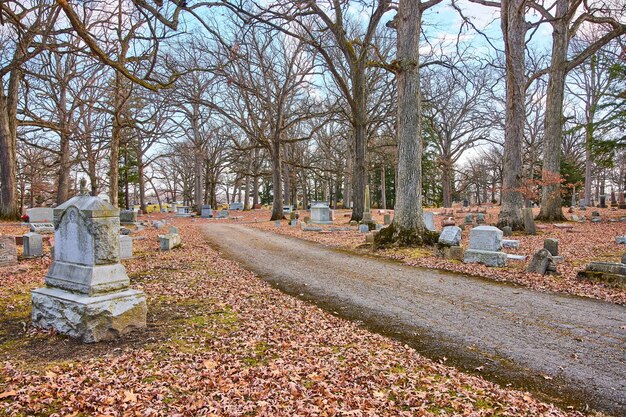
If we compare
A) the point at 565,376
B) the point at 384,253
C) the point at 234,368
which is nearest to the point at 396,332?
the point at 565,376

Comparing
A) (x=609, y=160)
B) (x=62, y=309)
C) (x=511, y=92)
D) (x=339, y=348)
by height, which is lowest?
(x=339, y=348)

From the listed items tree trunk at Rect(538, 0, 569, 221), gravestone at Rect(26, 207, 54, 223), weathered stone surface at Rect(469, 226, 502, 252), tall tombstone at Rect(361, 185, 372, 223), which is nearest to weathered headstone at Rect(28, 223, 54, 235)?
gravestone at Rect(26, 207, 54, 223)

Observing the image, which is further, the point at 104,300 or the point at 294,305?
the point at 294,305

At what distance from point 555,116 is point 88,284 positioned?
1830 cm

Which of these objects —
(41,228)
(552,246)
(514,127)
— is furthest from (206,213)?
(552,246)

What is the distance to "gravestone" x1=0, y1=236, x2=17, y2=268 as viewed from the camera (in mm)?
8742

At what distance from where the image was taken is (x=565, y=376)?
3.50 m

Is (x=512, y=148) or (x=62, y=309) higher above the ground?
(x=512, y=148)

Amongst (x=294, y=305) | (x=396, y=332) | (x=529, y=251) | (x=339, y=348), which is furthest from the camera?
(x=529, y=251)

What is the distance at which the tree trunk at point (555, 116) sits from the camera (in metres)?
16.3

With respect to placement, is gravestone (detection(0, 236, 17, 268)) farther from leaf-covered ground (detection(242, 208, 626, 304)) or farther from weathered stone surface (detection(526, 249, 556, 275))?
weathered stone surface (detection(526, 249, 556, 275))

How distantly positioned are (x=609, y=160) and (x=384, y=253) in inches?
543

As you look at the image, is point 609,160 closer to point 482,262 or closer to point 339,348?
point 482,262

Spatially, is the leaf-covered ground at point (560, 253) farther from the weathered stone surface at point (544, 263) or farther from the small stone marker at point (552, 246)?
the small stone marker at point (552, 246)
